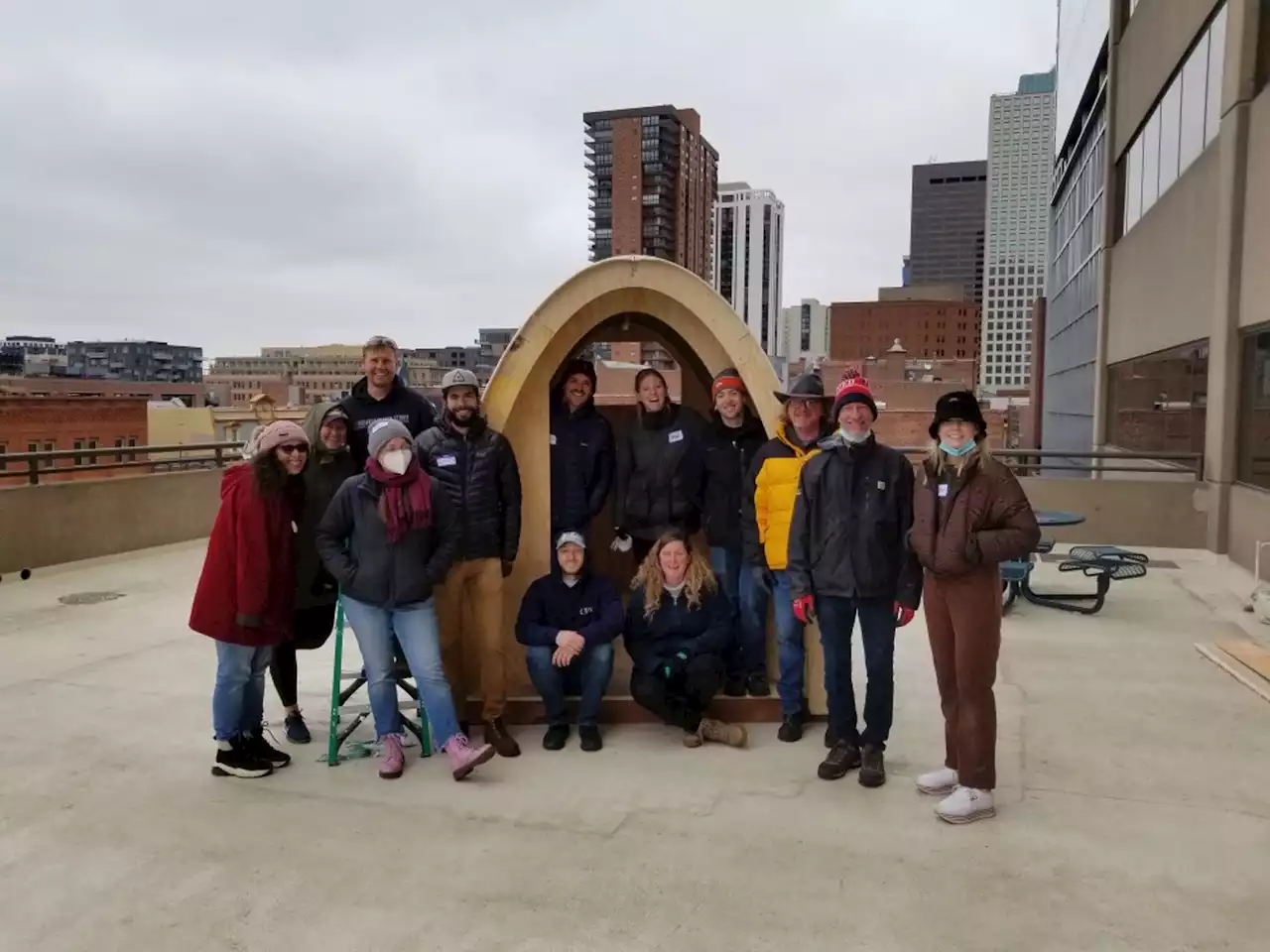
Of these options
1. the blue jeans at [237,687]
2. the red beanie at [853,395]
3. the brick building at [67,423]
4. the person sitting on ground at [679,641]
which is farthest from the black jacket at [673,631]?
the brick building at [67,423]

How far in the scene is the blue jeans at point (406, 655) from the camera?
14.6 feet

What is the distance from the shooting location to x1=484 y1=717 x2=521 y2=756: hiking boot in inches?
183

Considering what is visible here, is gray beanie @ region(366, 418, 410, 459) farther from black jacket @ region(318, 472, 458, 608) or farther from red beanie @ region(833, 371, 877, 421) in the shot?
red beanie @ region(833, 371, 877, 421)

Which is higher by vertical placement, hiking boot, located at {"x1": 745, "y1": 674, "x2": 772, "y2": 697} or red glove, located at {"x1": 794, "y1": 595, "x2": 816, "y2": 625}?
red glove, located at {"x1": 794, "y1": 595, "x2": 816, "y2": 625}

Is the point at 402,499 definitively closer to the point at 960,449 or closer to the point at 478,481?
the point at 478,481

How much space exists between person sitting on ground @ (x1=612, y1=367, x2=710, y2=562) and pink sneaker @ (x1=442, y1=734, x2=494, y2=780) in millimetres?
1416

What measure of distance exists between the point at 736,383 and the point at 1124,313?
1483cm

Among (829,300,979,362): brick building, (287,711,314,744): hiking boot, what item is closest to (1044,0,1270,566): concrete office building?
(287,711,314,744): hiking boot

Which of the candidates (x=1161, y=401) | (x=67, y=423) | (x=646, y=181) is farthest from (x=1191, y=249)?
(x=646, y=181)

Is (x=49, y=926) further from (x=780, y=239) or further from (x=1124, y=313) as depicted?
(x=780, y=239)

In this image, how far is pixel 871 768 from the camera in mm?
4281

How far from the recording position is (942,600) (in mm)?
3895

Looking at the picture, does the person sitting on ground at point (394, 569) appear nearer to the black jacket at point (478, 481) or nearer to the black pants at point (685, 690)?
the black jacket at point (478, 481)

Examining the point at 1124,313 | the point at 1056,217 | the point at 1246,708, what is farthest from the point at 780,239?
the point at 1246,708
